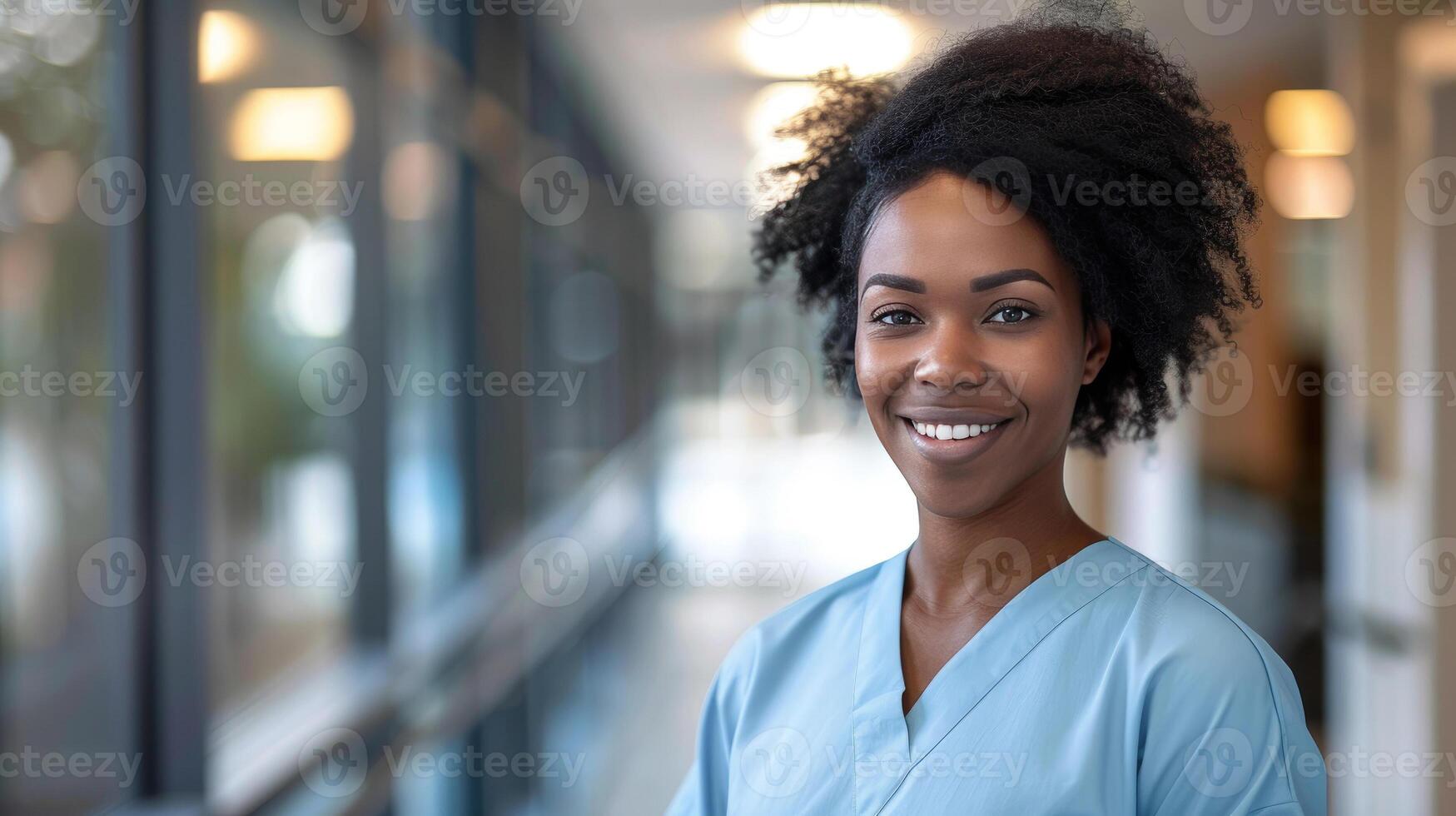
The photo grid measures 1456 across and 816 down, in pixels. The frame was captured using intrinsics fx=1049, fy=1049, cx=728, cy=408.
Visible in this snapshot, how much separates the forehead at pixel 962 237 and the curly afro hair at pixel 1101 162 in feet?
0.04

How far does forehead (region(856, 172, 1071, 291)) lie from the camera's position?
2.54ft

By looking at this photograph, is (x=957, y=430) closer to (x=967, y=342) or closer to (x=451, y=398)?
(x=967, y=342)

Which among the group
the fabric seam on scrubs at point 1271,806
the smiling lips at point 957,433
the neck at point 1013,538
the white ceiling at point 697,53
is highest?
the white ceiling at point 697,53

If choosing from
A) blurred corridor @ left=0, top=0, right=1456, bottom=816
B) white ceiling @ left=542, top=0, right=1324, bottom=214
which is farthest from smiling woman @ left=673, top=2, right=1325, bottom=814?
white ceiling @ left=542, top=0, right=1324, bottom=214

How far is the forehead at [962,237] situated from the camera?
2.54 ft

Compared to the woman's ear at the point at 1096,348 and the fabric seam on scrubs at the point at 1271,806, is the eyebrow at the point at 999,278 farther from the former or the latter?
the fabric seam on scrubs at the point at 1271,806

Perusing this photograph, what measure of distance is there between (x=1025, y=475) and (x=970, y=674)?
0.53ft

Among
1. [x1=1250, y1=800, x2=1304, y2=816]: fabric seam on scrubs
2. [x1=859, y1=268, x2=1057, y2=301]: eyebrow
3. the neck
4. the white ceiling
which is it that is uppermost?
the white ceiling

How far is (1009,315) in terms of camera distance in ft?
2.56

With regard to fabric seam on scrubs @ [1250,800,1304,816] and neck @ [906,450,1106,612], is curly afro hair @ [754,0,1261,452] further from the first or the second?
fabric seam on scrubs @ [1250,800,1304,816]

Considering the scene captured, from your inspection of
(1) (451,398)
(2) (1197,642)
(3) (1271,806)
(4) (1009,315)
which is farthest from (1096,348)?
(1) (451,398)

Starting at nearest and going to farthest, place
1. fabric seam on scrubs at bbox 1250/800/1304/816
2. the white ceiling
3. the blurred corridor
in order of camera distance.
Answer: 1. fabric seam on scrubs at bbox 1250/800/1304/816
2. the blurred corridor
3. the white ceiling

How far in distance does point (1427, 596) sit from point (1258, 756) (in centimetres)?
183

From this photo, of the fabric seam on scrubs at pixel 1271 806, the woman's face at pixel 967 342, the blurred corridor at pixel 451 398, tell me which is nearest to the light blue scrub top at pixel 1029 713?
the fabric seam on scrubs at pixel 1271 806
